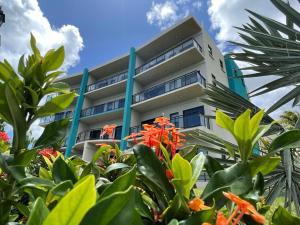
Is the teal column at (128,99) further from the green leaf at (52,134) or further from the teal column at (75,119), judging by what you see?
the green leaf at (52,134)

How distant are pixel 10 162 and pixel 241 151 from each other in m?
0.78

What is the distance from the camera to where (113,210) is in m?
0.34

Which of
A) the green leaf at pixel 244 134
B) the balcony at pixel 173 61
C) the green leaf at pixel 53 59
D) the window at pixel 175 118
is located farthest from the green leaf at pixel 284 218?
the balcony at pixel 173 61

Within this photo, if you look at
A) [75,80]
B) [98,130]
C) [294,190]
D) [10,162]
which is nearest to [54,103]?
[10,162]

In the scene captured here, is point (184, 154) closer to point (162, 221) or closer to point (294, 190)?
point (162, 221)

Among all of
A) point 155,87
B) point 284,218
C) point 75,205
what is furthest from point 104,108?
point 75,205

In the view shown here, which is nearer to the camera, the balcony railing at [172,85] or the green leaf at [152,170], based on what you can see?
the green leaf at [152,170]

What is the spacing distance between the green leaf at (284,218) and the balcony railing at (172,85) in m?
12.1

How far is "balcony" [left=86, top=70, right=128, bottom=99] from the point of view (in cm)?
1820

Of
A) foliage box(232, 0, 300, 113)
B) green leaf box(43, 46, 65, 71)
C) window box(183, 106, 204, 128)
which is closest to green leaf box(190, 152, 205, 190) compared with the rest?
green leaf box(43, 46, 65, 71)

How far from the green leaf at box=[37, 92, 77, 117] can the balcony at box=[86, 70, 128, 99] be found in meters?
16.6

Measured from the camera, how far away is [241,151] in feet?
2.43

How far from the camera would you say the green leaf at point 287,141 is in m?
0.70

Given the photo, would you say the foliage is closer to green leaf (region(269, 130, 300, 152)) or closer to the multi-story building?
green leaf (region(269, 130, 300, 152))
